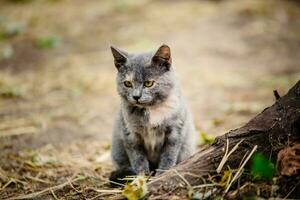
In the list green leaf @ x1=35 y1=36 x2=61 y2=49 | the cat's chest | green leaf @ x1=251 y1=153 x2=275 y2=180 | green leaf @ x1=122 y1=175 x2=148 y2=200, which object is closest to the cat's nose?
the cat's chest

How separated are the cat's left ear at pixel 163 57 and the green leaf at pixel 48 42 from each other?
5063 millimetres

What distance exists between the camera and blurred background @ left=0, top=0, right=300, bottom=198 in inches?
191

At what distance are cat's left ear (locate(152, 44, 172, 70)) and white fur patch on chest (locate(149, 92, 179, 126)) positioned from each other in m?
0.26

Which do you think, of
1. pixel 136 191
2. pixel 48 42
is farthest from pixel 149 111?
pixel 48 42

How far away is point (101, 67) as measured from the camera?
7598mm

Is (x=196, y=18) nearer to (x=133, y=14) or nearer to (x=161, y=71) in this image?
(x=133, y=14)

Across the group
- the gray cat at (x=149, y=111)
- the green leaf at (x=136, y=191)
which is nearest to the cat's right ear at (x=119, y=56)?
the gray cat at (x=149, y=111)

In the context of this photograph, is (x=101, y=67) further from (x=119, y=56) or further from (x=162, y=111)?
(x=162, y=111)

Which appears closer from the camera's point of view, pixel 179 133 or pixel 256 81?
pixel 179 133

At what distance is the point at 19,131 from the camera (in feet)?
17.2

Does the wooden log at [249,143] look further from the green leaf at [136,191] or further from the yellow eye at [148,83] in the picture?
the yellow eye at [148,83]

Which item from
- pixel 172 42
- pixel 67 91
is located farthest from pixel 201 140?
pixel 172 42

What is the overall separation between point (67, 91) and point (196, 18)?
3742 millimetres

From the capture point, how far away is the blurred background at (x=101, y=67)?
4848mm
